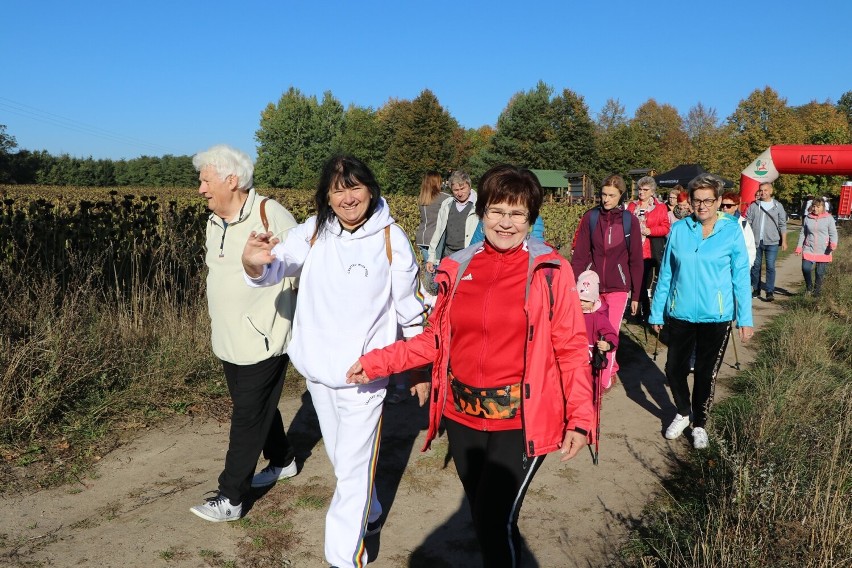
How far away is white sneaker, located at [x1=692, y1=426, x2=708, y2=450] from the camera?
4781 millimetres

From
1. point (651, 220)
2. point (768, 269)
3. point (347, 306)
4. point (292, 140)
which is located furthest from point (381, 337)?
point (292, 140)

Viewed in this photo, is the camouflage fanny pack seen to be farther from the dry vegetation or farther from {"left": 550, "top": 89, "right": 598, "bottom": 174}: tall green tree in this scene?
{"left": 550, "top": 89, "right": 598, "bottom": 174}: tall green tree

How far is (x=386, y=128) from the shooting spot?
70.1 metres

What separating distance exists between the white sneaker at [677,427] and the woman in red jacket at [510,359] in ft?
9.45

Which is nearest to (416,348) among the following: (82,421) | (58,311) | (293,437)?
(293,437)

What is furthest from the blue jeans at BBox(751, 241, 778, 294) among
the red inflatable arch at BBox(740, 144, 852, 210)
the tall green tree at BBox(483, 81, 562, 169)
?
the tall green tree at BBox(483, 81, 562, 169)

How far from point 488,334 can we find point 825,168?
653 inches

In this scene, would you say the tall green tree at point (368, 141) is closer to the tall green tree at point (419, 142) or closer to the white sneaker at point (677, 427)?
the tall green tree at point (419, 142)

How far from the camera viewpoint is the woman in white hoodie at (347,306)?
2.91 metres

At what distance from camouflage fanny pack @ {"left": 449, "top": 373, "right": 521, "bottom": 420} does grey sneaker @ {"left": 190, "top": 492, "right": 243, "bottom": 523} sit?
188 cm

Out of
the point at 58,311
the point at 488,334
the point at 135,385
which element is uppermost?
the point at 488,334

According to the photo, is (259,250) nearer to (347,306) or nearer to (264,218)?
(347,306)

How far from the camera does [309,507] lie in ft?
12.8

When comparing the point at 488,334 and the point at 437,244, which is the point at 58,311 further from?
the point at 488,334
